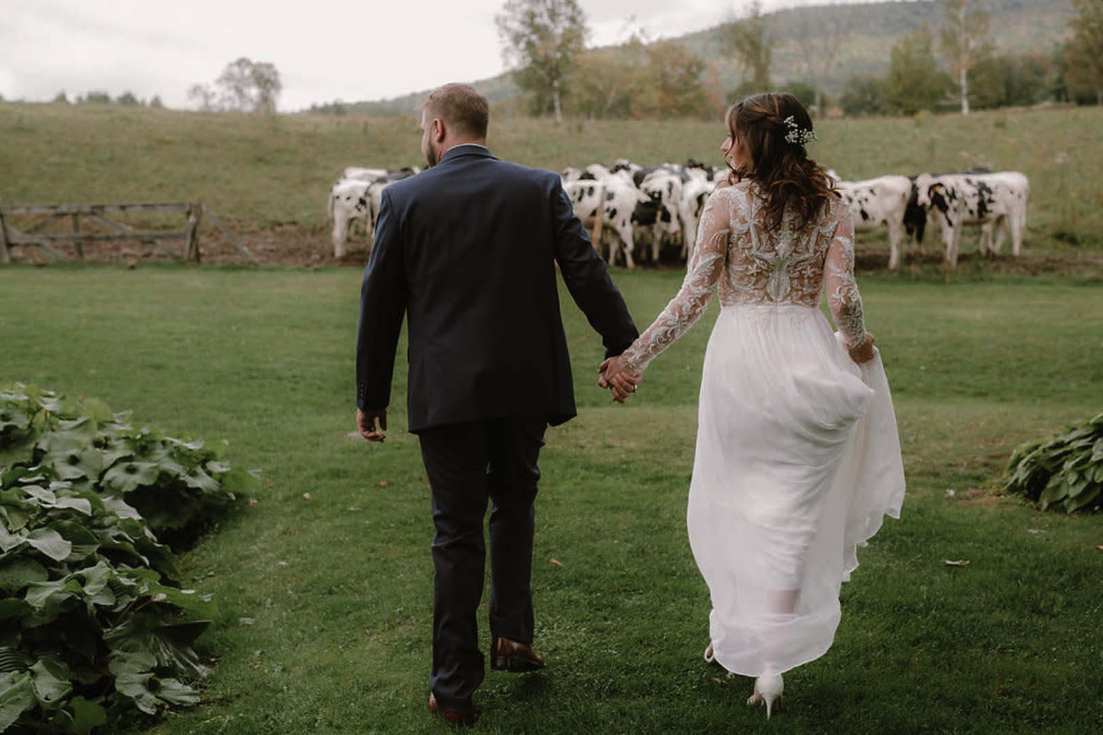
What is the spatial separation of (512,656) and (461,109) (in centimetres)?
219

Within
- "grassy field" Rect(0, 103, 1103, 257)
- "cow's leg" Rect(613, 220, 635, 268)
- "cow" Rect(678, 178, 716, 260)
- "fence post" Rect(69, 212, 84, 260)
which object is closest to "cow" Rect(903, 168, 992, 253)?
"grassy field" Rect(0, 103, 1103, 257)

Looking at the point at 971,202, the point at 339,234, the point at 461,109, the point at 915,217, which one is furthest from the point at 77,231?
the point at 461,109

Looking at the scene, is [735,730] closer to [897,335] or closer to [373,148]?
[897,335]

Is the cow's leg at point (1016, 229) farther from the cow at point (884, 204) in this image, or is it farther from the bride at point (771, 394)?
the bride at point (771, 394)

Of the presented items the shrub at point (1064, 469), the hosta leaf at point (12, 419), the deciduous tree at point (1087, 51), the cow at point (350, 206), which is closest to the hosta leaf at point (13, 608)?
the hosta leaf at point (12, 419)

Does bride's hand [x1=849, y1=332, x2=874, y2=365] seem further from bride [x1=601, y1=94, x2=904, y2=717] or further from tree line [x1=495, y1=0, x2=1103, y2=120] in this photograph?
tree line [x1=495, y1=0, x2=1103, y2=120]

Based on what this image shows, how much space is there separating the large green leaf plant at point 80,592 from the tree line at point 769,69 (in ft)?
133

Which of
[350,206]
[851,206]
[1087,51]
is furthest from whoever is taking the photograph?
[1087,51]

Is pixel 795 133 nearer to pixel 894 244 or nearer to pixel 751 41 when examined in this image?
pixel 894 244

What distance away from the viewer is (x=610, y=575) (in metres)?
5.49

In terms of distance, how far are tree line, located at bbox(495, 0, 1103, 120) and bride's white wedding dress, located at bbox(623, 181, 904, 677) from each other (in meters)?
41.9

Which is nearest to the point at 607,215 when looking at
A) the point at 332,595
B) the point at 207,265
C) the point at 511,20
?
the point at 207,265

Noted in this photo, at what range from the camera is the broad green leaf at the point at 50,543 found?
429 centimetres

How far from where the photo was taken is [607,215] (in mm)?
22562
